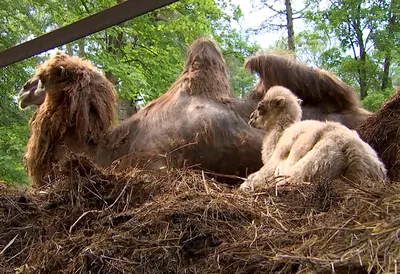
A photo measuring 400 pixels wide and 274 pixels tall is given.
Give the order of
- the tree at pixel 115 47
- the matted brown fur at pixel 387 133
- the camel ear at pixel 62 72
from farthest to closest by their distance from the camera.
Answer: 1. the tree at pixel 115 47
2. the camel ear at pixel 62 72
3. the matted brown fur at pixel 387 133

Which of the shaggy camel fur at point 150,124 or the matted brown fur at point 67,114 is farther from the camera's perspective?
the matted brown fur at point 67,114

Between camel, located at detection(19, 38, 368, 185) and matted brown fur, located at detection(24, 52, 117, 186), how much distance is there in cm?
1

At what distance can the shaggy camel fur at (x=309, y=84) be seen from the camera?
5.53 m

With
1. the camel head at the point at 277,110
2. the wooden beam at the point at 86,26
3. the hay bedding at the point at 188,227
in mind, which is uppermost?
the wooden beam at the point at 86,26

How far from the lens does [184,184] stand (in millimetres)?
3221

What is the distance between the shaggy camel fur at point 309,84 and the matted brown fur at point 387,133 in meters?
Result: 0.92

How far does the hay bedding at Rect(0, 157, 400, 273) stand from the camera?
1.96 m

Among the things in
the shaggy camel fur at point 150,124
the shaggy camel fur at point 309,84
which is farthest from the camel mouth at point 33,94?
the shaggy camel fur at point 309,84

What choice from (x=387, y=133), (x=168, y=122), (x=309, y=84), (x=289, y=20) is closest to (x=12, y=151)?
(x=168, y=122)

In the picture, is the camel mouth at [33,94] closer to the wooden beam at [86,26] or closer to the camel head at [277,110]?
the wooden beam at [86,26]

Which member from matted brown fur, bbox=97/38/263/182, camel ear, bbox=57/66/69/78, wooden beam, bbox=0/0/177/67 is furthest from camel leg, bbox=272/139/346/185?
camel ear, bbox=57/66/69/78

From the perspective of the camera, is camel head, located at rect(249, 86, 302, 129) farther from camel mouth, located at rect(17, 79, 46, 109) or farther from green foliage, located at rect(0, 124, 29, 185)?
green foliage, located at rect(0, 124, 29, 185)

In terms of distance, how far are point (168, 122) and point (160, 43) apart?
8.72m

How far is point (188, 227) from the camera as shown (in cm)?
251
